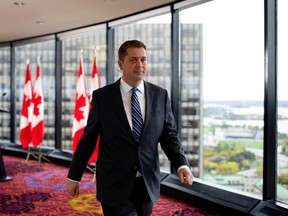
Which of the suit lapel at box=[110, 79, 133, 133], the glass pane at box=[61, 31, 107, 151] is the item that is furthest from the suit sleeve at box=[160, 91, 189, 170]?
the glass pane at box=[61, 31, 107, 151]

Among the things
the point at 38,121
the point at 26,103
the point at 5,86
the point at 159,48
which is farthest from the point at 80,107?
the point at 5,86

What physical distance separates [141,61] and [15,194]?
12.6ft

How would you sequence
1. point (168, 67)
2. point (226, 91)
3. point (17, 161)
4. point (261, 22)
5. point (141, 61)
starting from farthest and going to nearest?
point (17, 161)
point (168, 67)
point (226, 91)
point (261, 22)
point (141, 61)

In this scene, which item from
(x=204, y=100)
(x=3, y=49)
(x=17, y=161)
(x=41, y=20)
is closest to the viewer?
(x=204, y=100)

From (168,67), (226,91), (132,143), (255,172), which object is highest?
(168,67)


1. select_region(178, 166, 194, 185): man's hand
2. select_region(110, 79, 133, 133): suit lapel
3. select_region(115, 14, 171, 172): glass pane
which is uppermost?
select_region(115, 14, 171, 172): glass pane

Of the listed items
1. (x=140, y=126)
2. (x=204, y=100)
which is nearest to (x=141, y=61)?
(x=140, y=126)

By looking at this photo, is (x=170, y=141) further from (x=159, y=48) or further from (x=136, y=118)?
(x=159, y=48)

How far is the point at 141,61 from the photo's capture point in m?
1.90

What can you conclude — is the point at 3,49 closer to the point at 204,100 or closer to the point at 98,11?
the point at 98,11

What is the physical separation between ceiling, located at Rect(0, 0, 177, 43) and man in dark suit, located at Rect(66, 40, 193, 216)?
3.38 m

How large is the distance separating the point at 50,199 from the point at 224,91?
2638 millimetres

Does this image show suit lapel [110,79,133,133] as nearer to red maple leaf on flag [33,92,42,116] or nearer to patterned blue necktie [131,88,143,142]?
patterned blue necktie [131,88,143,142]

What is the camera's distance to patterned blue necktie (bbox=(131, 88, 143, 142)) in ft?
6.40
